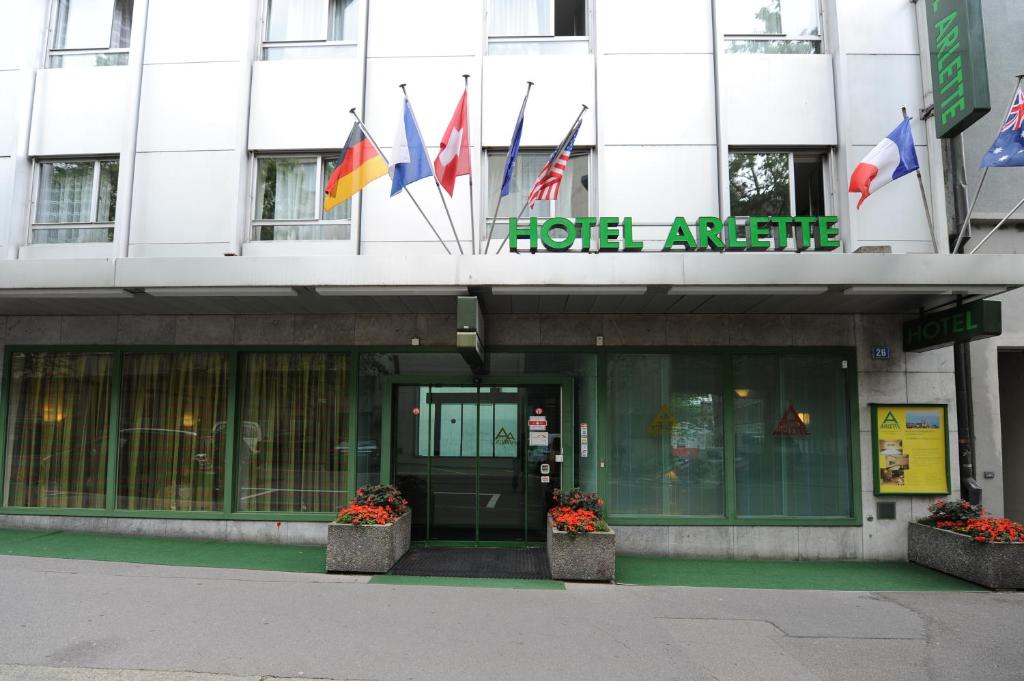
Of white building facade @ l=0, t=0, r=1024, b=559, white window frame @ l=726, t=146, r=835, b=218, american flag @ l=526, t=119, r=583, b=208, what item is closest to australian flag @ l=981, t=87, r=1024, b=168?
white building facade @ l=0, t=0, r=1024, b=559

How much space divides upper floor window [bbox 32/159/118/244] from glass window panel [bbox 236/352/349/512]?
11.1 feet

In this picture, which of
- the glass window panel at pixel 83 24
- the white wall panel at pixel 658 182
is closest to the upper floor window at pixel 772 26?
the white wall panel at pixel 658 182

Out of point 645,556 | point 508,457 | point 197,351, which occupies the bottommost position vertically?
point 645,556

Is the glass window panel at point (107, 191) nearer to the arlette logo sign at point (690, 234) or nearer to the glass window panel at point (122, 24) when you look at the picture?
the glass window panel at point (122, 24)

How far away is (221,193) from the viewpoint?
32.1ft

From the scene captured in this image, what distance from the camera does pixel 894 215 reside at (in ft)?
30.7

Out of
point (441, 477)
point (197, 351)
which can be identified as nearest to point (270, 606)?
point (441, 477)

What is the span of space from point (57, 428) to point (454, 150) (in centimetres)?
802

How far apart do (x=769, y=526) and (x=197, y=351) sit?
918 cm

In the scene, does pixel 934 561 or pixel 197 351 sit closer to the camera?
pixel 934 561

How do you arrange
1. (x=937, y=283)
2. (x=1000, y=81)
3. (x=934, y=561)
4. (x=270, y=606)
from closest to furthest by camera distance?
(x=270, y=606) < (x=937, y=283) < (x=934, y=561) < (x=1000, y=81)

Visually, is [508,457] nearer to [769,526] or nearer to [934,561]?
[769,526]

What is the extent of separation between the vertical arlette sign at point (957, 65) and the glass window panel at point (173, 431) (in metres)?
11.0

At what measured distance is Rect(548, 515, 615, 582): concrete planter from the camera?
303 inches
